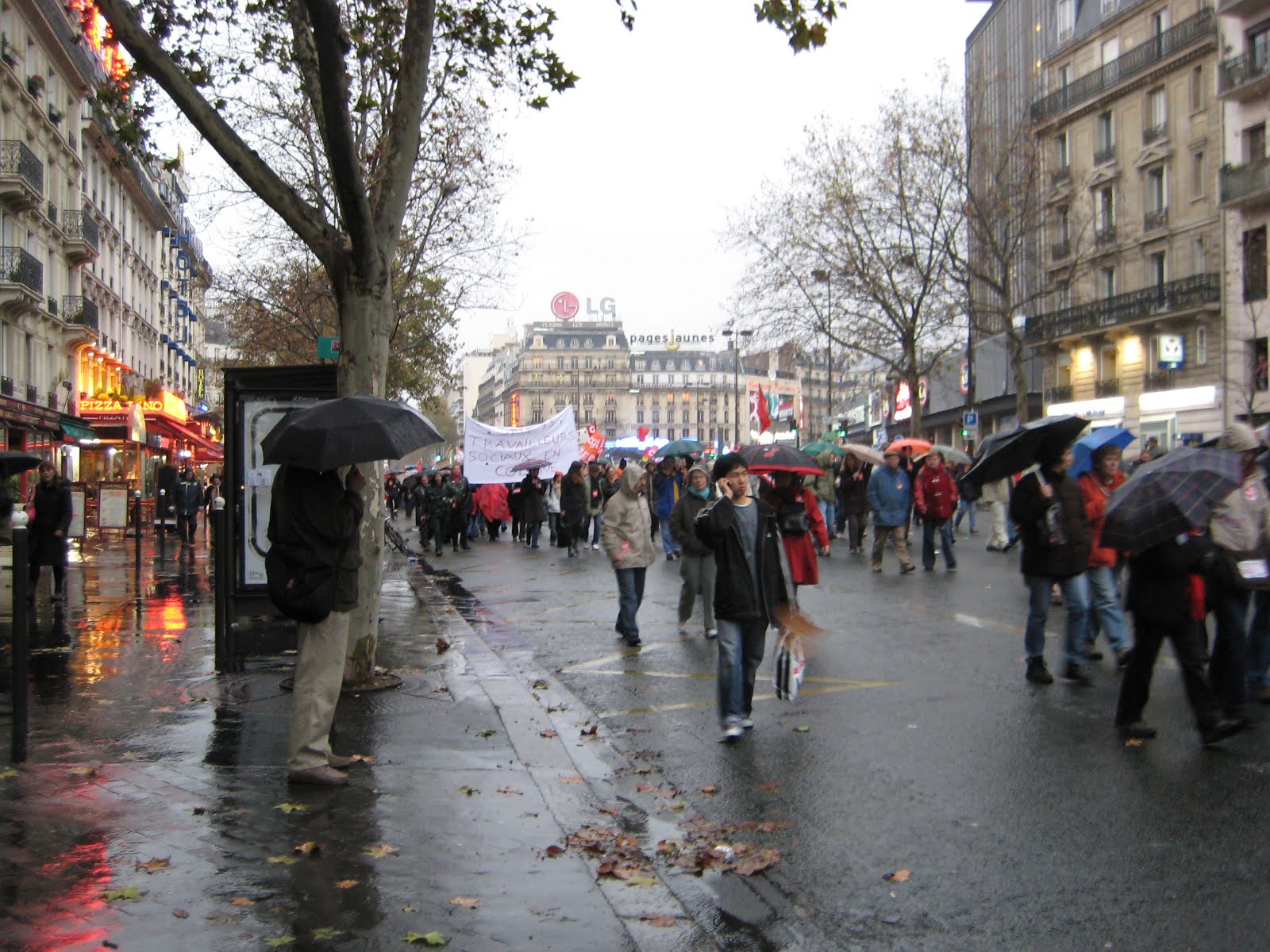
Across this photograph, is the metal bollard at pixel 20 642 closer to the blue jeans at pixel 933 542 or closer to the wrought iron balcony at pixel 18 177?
the blue jeans at pixel 933 542

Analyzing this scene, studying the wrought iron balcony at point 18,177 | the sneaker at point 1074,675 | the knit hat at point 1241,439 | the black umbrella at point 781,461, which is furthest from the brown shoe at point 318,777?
the wrought iron balcony at point 18,177

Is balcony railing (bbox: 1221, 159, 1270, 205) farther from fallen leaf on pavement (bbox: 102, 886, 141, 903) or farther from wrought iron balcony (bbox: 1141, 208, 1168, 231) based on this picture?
fallen leaf on pavement (bbox: 102, 886, 141, 903)

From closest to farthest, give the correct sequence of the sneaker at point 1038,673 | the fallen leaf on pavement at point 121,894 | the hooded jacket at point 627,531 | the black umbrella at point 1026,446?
the fallen leaf on pavement at point 121,894
the black umbrella at point 1026,446
the sneaker at point 1038,673
the hooded jacket at point 627,531

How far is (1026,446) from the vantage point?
8.99m

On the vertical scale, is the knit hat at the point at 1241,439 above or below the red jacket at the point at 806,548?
above

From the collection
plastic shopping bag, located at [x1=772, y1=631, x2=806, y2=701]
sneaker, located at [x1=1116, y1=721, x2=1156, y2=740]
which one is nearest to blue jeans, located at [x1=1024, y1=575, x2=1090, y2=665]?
sneaker, located at [x1=1116, y1=721, x2=1156, y2=740]

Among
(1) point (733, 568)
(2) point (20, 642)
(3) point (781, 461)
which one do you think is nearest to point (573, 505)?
(3) point (781, 461)

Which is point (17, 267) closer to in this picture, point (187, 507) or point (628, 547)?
point (187, 507)

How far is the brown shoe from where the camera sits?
6246mm

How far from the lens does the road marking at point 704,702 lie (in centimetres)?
855

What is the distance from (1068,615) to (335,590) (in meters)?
5.41

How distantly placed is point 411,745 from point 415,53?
15.5 feet

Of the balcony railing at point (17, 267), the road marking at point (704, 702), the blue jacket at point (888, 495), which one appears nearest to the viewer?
the road marking at point (704, 702)

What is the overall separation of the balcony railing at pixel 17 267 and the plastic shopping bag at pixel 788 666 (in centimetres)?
3528
